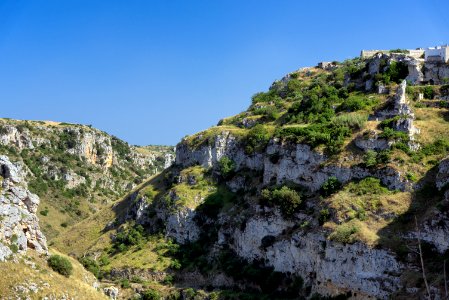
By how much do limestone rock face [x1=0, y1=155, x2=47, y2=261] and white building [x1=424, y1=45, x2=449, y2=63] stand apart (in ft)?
172

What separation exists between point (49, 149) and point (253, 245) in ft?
260

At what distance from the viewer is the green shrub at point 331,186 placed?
5275 centimetres

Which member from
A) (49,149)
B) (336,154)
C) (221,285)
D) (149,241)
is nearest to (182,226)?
(149,241)

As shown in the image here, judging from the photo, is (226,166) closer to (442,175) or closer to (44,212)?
(442,175)

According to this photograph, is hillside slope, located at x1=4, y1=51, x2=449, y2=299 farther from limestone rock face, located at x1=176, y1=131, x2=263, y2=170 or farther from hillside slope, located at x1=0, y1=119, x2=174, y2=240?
hillside slope, located at x1=0, y1=119, x2=174, y2=240

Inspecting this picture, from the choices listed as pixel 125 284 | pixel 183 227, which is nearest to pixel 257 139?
pixel 183 227

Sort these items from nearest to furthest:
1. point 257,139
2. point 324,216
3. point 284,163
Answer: point 324,216 → point 284,163 → point 257,139

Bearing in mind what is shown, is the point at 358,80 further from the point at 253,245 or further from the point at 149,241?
the point at 149,241

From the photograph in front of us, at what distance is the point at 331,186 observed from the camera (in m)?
52.8

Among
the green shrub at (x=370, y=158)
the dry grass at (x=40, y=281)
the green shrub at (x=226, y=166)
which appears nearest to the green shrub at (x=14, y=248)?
the dry grass at (x=40, y=281)

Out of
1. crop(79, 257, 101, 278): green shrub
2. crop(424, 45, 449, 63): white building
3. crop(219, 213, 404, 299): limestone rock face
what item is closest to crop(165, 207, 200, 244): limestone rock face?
crop(219, 213, 404, 299): limestone rock face

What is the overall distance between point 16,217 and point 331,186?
29.9 m

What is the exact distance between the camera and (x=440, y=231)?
41.1m

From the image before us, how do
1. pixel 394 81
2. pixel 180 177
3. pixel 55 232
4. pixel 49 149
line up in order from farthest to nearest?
pixel 49 149 < pixel 55 232 < pixel 180 177 < pixel 394 81
